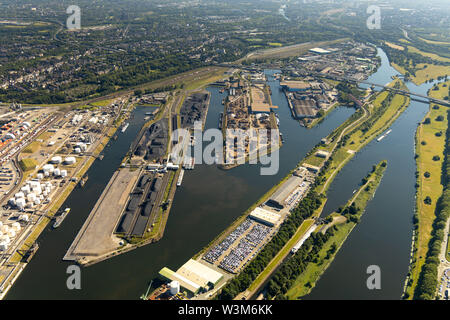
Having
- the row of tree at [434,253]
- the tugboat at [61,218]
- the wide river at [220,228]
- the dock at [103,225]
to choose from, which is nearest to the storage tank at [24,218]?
the wide river at [220,228]

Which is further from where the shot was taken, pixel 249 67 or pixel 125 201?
pixel 249 67

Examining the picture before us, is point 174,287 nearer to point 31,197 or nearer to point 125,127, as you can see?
point 31,197

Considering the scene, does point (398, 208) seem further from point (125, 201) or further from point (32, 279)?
point (32, 279)

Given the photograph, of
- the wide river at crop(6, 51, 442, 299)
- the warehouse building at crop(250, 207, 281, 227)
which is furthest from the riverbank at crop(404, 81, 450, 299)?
the warehouse building at crop(250, 207, 281, 227)

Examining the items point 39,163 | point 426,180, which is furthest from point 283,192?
point 39,163

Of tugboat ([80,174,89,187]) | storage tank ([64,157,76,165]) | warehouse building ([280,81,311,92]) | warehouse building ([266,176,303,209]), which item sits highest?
warehouse building ([280,81,311,92])

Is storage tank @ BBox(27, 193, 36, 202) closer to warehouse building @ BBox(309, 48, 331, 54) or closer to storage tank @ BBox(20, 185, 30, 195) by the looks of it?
storage tank @ BBox(20, 185, 30, 195)

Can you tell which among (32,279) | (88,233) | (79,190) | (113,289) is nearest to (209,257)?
(113,289)

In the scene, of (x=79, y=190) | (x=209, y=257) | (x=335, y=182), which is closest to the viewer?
(x=209, y=257)
